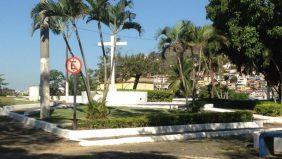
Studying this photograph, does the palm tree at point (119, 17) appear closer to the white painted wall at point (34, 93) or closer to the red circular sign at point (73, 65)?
the red circular sign at point (73, 65)

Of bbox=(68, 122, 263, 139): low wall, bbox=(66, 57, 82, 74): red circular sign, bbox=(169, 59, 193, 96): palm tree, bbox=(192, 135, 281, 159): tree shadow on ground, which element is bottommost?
bbox=(192, 135, 281, 159): tree shadow on ground

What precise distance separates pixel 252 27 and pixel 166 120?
10554 mm

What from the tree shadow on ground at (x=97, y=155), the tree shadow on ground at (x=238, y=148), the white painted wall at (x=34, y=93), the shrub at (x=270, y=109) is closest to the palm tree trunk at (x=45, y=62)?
the tree shadow on ground at (x=238, y=148)

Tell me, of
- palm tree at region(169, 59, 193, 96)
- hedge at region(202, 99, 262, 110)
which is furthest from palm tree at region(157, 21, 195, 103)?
palm tree at region(169, 59, 193, 96)

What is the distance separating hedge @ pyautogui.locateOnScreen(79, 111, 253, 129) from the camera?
19311 millimetres

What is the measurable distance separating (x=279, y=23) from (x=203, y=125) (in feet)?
30.1

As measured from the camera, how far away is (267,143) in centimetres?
1411

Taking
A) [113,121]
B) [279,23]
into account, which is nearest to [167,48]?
[279,23]

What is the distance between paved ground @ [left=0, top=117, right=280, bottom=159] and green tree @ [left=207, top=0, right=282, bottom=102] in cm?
1050

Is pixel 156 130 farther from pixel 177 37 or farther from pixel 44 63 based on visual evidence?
pixel 177 37

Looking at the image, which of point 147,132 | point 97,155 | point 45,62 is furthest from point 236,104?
point 97,155

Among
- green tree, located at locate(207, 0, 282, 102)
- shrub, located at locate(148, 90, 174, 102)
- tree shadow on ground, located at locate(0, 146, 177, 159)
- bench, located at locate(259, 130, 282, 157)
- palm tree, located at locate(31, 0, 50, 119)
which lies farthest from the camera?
shrub, located at locate(148, 90, 174, 102)

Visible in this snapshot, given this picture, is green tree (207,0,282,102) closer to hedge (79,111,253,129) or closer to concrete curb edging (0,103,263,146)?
hedge (79,111,253,129)

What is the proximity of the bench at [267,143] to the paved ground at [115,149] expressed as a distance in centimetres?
33
